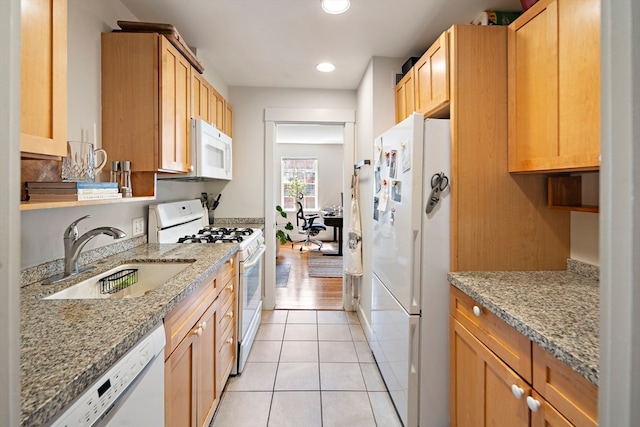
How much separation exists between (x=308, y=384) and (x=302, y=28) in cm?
241

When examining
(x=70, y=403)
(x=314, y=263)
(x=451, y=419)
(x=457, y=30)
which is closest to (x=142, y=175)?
(x=70, y=403)

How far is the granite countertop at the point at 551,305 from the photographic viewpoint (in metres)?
0.82

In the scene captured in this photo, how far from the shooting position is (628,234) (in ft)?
1.33

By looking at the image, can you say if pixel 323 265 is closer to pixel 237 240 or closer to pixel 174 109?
pixel 237 240

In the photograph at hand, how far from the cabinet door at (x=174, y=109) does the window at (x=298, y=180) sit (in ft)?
18.7

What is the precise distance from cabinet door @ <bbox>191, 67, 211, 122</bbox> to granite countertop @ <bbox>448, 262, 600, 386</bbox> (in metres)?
1.96

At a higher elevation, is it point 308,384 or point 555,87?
point 555,87

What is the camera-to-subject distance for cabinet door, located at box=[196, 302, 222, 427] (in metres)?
1.42

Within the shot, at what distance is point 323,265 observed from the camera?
5.28 metres

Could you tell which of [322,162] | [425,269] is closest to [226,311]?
[425,269]

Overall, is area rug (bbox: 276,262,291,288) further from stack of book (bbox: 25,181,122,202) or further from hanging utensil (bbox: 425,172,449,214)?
stack of book (bbox: 25,181,122,202)

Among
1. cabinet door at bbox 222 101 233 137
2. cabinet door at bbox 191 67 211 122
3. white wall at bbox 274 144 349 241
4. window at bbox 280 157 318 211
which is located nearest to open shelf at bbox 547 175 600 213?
cabinet door at bbox 191 67 211 122

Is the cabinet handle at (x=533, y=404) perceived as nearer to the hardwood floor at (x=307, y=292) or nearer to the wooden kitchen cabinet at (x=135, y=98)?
the wooden kitchen cabinet at (x=135, y=98)

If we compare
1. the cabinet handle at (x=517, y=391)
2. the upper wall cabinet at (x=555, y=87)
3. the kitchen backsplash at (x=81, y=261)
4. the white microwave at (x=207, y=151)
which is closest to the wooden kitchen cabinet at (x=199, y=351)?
the kitchen backsplash at (x=81, y=261)
